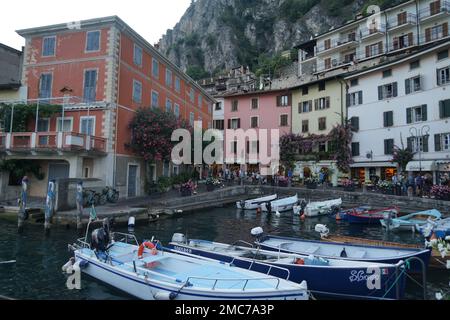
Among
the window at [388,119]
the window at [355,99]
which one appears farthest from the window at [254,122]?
the window at [388,119]

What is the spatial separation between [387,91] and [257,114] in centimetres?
1792

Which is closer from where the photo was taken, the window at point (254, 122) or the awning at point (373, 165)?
the awning at point (373, 165)

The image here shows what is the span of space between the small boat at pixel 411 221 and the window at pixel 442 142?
11541mm

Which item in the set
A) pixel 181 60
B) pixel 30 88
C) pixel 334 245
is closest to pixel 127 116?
pixel 30 88

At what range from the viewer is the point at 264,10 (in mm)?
96875

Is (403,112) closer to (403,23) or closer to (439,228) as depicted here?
(403,23)

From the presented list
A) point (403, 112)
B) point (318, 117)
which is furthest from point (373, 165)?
point (318, 117)

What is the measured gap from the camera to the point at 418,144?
29.0m

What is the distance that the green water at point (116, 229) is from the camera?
955cm

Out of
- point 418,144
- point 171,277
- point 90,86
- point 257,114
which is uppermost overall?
point 257,114

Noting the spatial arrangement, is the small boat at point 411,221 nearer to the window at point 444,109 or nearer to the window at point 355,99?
the window at point 444,109

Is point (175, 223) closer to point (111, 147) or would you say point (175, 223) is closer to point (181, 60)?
point (111, 147)
